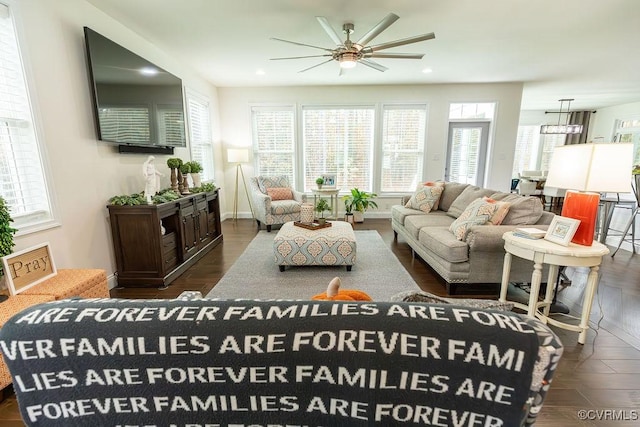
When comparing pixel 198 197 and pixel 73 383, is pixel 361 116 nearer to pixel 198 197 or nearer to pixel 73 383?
pixel 198 197

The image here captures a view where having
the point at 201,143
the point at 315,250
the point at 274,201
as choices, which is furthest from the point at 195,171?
the point at 315,250

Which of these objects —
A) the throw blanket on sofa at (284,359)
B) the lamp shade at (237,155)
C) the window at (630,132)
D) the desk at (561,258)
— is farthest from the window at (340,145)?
the window at (630,132)

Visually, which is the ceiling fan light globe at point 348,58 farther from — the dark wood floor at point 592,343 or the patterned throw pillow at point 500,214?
the dark wood floor at point 592,343

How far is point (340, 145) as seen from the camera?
579cm

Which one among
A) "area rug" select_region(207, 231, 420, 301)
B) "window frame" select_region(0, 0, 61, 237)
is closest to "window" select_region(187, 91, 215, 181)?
"area rug" select_region(207, 231, 420, 301)

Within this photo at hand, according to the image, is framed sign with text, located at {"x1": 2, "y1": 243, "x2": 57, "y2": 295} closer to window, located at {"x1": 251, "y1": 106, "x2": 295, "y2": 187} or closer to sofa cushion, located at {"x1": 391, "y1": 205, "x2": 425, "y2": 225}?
sofa cushion, located at {"x1": 391, "y1": 205, "x2": 425, "y2": 225}

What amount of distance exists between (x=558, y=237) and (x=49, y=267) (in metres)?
3.63

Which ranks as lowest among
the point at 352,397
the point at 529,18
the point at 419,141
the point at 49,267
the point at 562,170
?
the point at 49,267

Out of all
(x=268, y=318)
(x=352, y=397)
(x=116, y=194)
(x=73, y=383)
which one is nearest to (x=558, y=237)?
(x=352, y=397)

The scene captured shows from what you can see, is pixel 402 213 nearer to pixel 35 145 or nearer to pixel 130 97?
pixel 130 97

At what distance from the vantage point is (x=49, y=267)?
2.00 m

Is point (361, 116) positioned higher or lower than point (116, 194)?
higher

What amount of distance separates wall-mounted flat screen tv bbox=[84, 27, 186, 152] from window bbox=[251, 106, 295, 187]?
2118mm

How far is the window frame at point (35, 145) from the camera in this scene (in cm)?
198
